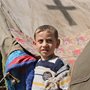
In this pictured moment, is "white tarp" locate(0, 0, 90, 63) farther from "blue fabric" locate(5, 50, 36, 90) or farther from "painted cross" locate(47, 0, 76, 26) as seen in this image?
"blue fabric" locate(5, 50, 36, 90)

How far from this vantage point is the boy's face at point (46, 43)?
7.66ft

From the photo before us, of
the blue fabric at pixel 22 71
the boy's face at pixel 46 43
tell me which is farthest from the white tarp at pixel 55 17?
the boy's face at pixel 46 43

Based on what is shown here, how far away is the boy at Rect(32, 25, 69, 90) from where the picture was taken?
224 cm

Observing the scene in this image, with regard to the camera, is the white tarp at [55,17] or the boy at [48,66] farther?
the white tarp at [55,17]

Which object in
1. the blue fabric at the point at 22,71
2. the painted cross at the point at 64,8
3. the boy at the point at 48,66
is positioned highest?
the boy at the point at 48,66

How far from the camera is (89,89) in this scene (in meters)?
1.39

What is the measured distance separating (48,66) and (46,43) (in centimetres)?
14

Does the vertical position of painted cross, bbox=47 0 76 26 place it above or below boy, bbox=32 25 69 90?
below

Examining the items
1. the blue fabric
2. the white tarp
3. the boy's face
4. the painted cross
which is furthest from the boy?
the painted cross

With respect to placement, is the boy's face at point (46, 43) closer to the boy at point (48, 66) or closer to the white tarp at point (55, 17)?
the boy at point (48, 66)

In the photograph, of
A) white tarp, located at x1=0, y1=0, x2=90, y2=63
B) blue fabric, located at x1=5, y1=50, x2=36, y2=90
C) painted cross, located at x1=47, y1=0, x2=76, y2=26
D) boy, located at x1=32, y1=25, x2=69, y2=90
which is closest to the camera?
boy, located at x1=32, y1=25, x2=69, y2=90

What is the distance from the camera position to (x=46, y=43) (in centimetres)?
235

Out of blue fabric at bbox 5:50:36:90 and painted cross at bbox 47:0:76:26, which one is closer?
blue fabric at bbox 5:50:36:90

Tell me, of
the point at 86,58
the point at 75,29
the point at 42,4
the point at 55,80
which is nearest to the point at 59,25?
the point at 75,29
